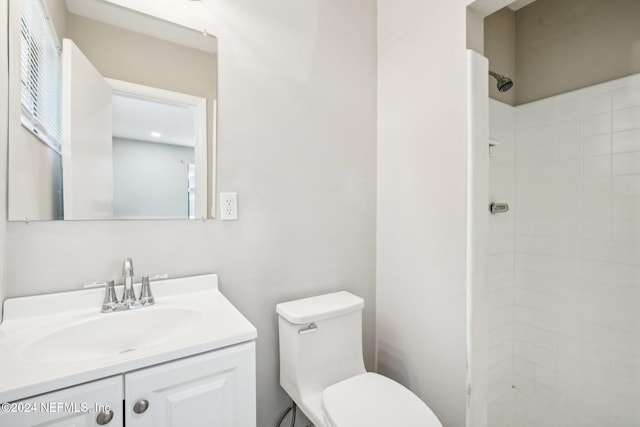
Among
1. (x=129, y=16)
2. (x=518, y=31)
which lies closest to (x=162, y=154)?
(x=129, y=16)

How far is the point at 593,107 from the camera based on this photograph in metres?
1.72

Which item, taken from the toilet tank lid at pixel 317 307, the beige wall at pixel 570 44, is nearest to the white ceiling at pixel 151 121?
the toilet tank lid at pixel 317 307

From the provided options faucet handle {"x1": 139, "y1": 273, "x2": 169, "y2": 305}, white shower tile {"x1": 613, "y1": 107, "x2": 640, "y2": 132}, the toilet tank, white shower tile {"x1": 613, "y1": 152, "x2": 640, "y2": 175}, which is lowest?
the toilet tank

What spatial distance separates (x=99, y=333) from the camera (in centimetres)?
93

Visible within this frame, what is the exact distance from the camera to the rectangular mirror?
0.93m

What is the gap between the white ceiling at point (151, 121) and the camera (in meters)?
1.09

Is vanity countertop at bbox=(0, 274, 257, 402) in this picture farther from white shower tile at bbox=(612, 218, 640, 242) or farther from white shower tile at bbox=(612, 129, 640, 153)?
white shower tile at bbox=(612, 129, 640, 153)

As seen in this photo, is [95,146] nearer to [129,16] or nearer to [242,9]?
[129,16]

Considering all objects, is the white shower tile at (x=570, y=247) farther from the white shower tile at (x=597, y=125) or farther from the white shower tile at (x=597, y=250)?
the white shower tile at (x=597, y=125)

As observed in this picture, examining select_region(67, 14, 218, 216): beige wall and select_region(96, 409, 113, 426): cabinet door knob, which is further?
select_region(67, 14, 218, 216): beige wall

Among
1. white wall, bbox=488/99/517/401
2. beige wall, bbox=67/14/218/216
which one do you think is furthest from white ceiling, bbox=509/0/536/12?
beige wall, bbox=67/14/218/216

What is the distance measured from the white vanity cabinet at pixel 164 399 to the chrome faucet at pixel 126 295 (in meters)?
0.40

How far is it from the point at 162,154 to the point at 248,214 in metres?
0.42

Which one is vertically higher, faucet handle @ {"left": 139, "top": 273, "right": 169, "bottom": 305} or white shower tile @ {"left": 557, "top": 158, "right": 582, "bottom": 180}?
white shower tile @ {"left": 557, "top": 158, "right": 582, "bottom": 180}
